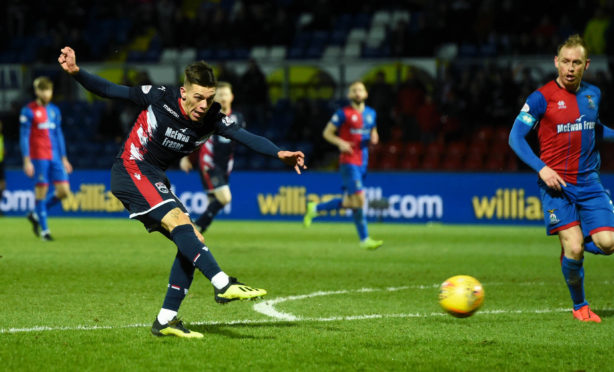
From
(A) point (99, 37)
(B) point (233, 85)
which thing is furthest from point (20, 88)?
(B) point (233, 85)

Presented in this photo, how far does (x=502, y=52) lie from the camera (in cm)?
2133

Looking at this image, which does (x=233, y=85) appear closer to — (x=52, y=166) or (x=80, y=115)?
(x=80, y=115)

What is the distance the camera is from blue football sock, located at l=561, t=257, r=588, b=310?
707cm

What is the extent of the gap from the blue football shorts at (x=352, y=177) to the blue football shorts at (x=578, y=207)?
6.72 meters

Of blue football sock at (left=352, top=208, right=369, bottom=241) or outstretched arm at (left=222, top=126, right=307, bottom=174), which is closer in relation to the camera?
outstretched arm at (left=222, top=126, right=307, bottom=174)

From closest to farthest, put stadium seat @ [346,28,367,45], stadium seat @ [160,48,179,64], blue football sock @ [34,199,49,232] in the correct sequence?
blue football sock @ [34,199,49,232] → stadium seat @ [346,28,367,45] → stadium seat @ [160,48,179,64]

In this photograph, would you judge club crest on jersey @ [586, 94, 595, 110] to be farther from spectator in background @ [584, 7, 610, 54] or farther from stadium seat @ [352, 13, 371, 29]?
stadium seat @ [352, 13, 371, 29]

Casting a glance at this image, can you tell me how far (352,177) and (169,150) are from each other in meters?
7.60

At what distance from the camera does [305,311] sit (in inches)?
293

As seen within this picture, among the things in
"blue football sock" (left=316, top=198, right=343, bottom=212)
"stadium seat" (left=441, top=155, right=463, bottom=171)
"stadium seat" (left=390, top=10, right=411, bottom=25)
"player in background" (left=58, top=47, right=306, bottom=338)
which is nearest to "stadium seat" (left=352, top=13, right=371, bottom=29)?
"stadium seat" (left=390, top=10, right=411, bottom=25)

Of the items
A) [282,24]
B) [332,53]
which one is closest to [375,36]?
[332,53]

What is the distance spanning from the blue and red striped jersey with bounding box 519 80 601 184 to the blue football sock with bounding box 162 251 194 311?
2811mm

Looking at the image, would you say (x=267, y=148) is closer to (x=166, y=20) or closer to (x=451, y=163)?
(x=451, y=163)

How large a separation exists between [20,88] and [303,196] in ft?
28.9
